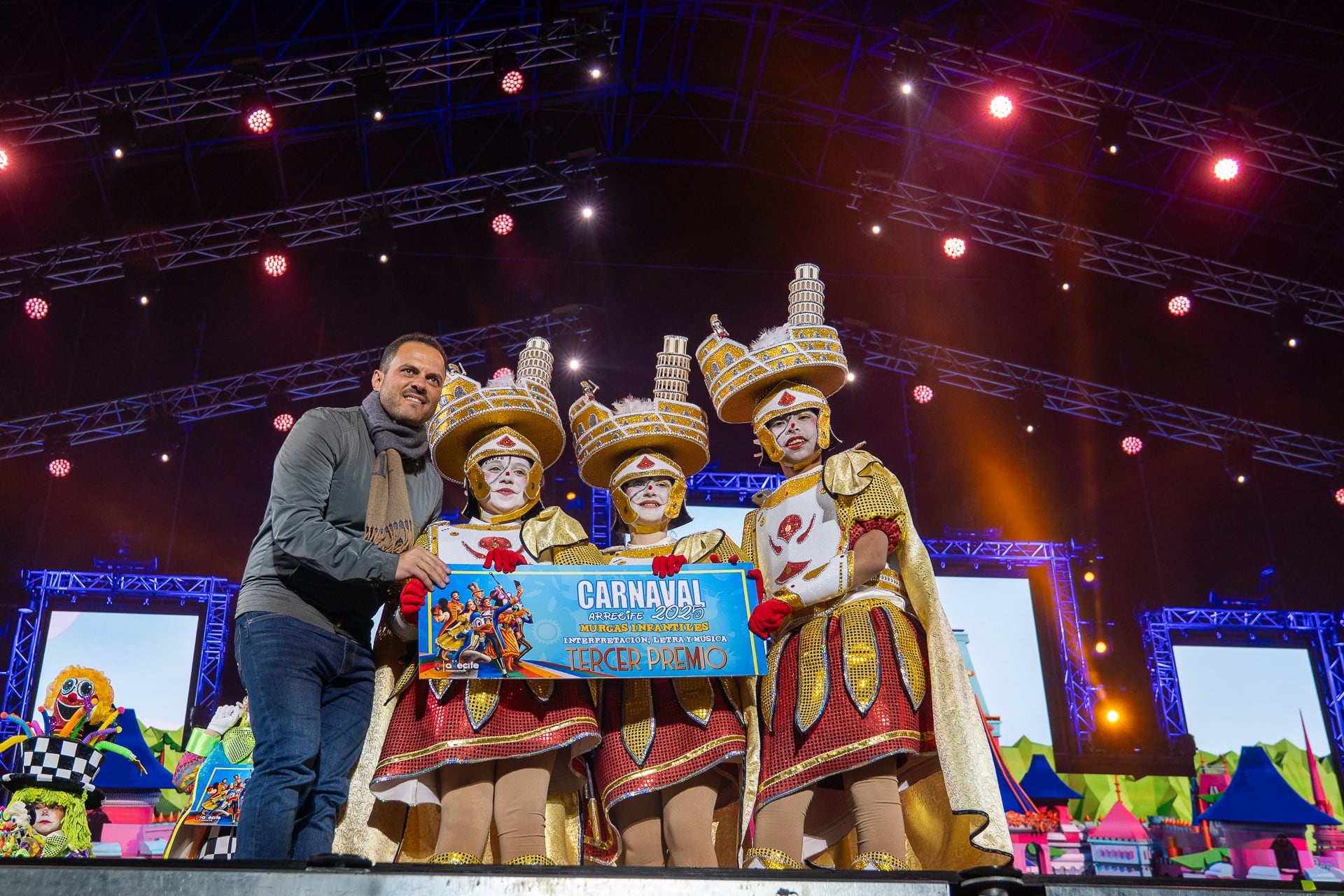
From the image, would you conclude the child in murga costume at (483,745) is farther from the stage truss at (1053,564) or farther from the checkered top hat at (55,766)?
the stage truss at (1053,564)

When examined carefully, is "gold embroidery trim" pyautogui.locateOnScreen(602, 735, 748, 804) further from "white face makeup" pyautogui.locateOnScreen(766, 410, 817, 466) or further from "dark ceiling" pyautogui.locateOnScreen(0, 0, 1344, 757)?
"dark ceiling" pyautogui.locateOnScreen(0, 0, 1344, 757)

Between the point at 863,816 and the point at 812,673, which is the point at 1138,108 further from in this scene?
the point at 863,816

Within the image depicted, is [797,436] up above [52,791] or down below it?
above

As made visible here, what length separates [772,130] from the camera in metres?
10.1

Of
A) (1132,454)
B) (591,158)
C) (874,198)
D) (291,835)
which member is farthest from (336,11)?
(1132,454)

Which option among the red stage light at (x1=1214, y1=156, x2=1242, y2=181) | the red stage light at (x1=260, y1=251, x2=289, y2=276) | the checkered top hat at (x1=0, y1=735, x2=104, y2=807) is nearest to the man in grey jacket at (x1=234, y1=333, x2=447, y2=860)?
the checkered top hat at (x1=0, y1=735, x2=104, y2=807)

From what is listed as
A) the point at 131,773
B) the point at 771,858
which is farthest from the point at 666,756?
the point at 131,773

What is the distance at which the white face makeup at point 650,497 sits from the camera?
349 cm

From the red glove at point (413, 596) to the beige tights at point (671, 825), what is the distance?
826 millimetres

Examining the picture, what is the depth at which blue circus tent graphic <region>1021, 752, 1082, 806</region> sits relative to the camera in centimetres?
907

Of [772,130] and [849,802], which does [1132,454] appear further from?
[849,802]

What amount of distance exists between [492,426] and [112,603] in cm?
815

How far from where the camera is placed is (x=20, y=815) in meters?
3.93

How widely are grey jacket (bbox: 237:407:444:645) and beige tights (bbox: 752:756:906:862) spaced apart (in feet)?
4.02
